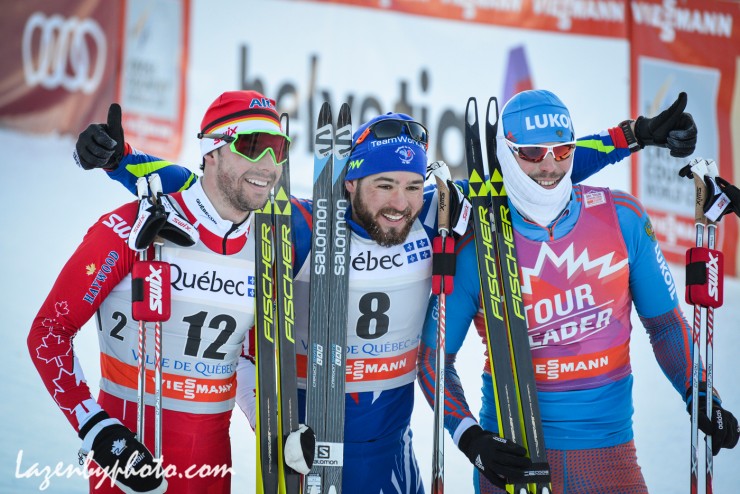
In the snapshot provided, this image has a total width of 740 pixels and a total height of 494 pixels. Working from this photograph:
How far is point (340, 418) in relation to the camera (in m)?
3.11

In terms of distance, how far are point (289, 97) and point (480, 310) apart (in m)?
4.69

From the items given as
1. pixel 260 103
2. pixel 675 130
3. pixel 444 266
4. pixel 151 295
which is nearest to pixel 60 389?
pixel 151 295

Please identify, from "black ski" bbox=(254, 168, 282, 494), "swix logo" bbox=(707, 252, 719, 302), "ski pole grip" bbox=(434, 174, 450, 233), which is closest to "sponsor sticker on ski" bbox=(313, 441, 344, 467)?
"black ski" bbox=(254, 168, 282, 494)

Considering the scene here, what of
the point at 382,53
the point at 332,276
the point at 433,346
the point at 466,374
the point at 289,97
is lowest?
the point at 466,374

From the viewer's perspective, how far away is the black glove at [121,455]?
2.68m

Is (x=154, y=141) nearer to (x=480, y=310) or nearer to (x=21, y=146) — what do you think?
(x=21, y=146)

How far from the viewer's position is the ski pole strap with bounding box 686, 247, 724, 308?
10.4ft

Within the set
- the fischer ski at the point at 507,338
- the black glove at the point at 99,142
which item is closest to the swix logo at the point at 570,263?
the fischer ski at the point at 507,338

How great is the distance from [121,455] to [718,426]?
2.07m

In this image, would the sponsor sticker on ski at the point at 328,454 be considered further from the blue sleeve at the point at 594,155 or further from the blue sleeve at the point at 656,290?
the blue sleeve at the point at 594,155

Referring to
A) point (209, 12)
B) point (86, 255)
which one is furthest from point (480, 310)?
point (209, 12)

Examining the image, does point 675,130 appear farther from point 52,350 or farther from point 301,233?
point 52,350

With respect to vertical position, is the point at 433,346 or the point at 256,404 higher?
the point at 433,346

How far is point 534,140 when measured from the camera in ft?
10.3
